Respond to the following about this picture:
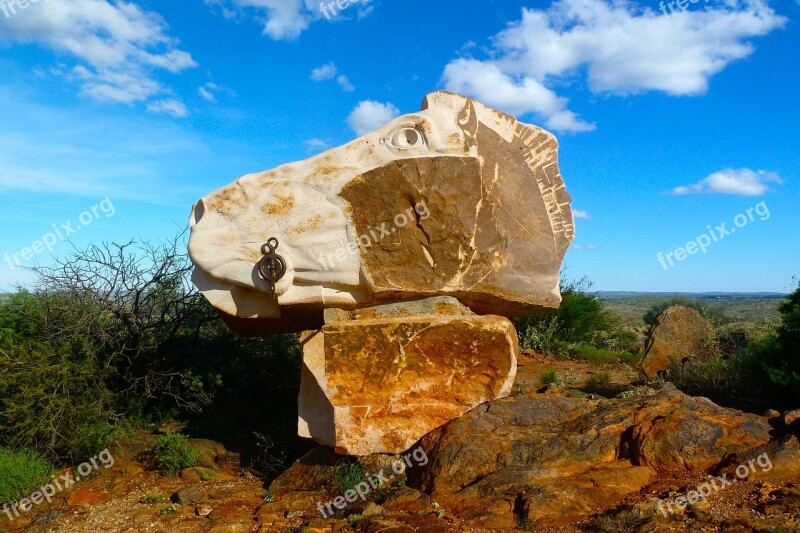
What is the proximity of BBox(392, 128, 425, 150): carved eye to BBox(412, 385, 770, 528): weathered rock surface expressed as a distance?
2.29 m

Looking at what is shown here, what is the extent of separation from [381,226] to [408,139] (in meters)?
0.80

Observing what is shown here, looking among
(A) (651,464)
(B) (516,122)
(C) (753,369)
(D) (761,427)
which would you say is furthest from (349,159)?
(C) (753,369)

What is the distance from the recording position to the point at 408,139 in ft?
18.2

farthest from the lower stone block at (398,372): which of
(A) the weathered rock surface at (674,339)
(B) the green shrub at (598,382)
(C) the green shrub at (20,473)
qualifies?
(A) the weathered rock surface at (674,339)

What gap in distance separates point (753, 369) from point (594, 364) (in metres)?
4.15

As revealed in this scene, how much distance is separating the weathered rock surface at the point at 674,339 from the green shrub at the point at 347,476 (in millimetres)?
6344

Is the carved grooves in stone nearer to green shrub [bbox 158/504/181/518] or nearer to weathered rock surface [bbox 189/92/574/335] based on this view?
weathered rock surface [bbox 189/92/574/335]

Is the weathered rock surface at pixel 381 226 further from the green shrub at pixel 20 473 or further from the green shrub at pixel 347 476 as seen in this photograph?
the green shrub at pixel 20 473

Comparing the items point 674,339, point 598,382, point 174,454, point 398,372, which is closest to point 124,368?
point 174,454

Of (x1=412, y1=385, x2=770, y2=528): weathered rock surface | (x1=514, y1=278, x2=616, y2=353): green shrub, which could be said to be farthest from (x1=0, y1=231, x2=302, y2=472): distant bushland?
(x1=514, y1=278, x2=616, y2=353): green shrub

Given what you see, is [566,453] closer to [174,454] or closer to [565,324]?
[174,454]

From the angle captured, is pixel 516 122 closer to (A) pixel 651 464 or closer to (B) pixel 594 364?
(A) pixel 651 464

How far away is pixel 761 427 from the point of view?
4.74 meters

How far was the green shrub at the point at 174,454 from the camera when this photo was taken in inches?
241
